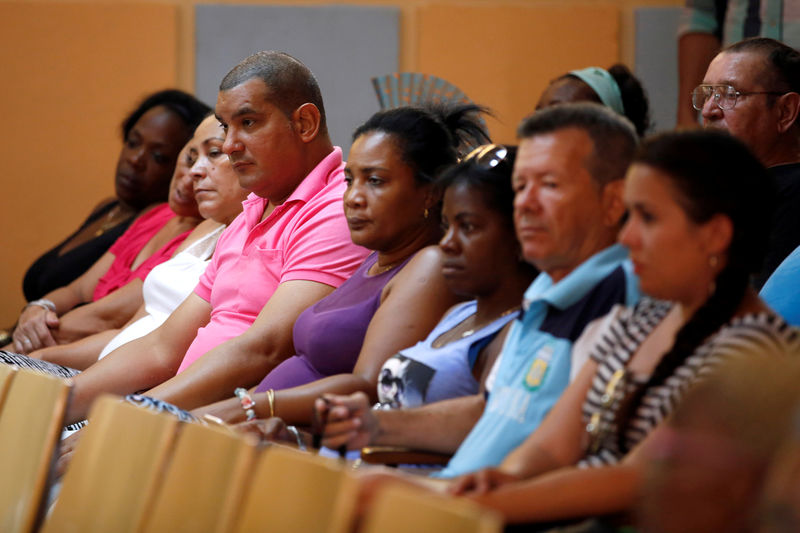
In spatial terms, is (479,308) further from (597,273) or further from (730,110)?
(730,110)

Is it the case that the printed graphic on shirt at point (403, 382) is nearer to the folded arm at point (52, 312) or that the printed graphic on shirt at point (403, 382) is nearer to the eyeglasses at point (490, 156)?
the eyeglasses at point (490, 156)

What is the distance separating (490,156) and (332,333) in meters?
0.61

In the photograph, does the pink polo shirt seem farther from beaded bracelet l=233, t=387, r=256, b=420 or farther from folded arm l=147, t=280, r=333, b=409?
beaded bracelet l=233, t=387, r=256, b=420

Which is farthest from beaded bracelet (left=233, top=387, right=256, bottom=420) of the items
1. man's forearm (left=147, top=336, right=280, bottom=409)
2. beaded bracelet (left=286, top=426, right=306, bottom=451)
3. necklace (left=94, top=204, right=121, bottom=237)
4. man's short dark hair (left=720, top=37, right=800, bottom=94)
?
necklace (left=94, top=204, right=121, bottom=237)

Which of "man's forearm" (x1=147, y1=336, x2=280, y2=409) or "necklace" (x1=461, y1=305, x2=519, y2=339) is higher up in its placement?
"necklace" (x1=461, y1=305, x2=519, y2=339)

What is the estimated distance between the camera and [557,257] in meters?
1.91

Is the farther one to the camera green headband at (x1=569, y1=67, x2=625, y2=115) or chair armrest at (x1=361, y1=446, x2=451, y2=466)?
green headband at (x1=569, y1=67, x2=625, y2=115)

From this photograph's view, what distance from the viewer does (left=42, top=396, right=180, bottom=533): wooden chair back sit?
1.76 meters

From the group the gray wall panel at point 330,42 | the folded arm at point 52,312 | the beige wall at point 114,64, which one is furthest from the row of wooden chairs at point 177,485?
the beige wall at point 114,64

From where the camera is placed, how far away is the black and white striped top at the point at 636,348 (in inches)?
61.5

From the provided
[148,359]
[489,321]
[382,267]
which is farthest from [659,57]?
[489,321]

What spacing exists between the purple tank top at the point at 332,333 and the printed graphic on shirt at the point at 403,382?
11.5 inches

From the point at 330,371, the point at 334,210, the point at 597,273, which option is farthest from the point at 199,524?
the point at 334,210

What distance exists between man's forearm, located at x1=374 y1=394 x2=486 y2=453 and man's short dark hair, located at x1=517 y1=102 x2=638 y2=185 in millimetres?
487
